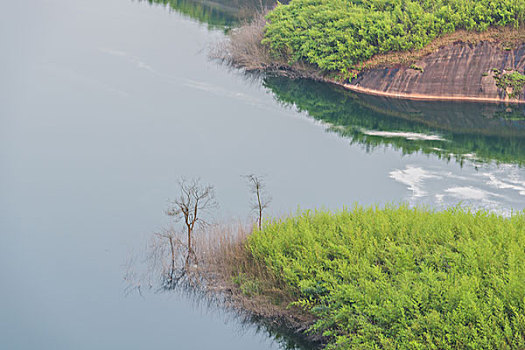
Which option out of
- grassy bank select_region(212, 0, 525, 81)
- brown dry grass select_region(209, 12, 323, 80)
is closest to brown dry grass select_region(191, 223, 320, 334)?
grassy bank select_region(212, 0, 525, 81)

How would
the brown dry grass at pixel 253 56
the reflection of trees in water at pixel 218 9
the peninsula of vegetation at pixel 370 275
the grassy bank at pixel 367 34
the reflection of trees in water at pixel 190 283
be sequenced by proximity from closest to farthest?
the peninsula of vegetation at pixel 370 275 < the reflection of trees in water at pixel 190 283 < the grassy bank at pixel 367 34 < the brown dry grass at pixel 253 56 < the reflection of trees in water at pixel 218 9

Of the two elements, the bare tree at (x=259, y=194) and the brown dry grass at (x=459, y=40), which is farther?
the brown dry grass at (x=459, y=40)

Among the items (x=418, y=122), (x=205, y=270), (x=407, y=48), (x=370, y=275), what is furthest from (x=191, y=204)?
(x=407, y=48)

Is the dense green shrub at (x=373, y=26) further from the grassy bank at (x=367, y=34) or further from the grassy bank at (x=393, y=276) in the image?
the grassy bank at (x=393, y=276)

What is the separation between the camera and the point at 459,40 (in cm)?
3130

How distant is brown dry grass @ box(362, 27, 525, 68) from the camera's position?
102 ft

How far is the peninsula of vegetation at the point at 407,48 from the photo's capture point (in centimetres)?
3039

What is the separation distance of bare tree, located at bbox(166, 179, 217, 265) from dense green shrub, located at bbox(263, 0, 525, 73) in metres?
12.7

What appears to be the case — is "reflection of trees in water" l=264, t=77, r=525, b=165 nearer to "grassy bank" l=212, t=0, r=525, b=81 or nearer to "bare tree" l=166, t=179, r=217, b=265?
"grassy bank" l=212, t=0, r=525, b=81

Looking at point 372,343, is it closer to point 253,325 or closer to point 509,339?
point 509,339

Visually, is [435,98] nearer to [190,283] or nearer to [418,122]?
[418,122]

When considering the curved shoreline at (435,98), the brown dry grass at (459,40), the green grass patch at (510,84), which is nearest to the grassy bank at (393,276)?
the curved shoreline at (435,98)

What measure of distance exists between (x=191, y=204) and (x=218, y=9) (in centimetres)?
2706

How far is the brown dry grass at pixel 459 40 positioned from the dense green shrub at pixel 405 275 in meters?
15.8
